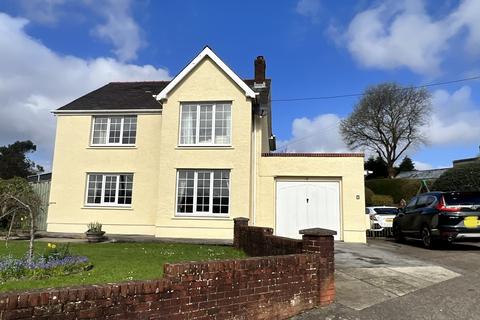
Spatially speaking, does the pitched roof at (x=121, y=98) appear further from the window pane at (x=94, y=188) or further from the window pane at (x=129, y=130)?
the window pane at (x=94, y=188)

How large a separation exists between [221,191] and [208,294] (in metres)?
11.6

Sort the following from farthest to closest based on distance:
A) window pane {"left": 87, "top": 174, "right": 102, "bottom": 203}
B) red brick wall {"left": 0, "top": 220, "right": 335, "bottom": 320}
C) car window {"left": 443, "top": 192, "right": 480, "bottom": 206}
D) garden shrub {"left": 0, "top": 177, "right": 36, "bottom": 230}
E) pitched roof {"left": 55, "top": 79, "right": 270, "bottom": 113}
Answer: pitched roof {"left": 55, "top": 79, "right": 270, "bottom": 113}, window pane {"left": 87, "top": 174, "right": 102, "bottom": 203}, garden shrub {"left": 0, "top": 177, "right": 36, "bottom": 230}, car window {"left": 443, "top": 192, "right": 480, "bottom": 206}, red brick wall {"left": 0, "top": 220, "right": 335, "bottom": 320}

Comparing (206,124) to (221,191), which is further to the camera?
(206,124)

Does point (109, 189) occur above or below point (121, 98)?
below

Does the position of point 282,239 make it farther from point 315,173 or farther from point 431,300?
point 315,173

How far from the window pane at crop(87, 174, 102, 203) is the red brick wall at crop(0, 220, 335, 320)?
1338 centimetres

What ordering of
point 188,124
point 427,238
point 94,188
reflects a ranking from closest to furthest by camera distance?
1. point 427,238
2. point 188,124
3. point 94,188

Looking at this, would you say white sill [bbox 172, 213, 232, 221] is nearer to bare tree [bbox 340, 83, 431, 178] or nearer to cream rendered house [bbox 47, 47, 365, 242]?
cream rendered house [bbox 47, 47, 365, 242]

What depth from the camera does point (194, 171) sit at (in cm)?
1731

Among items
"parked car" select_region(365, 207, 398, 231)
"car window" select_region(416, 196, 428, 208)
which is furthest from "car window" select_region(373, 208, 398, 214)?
"car window" select_region(416, 196, 428, 208)

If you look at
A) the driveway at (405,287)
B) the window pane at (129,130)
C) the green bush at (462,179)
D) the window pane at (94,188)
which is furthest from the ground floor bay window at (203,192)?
the green bush at (462,179)

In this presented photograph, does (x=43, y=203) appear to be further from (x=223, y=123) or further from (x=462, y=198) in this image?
(x=462, y=198)

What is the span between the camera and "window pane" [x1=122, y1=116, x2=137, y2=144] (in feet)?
62.0

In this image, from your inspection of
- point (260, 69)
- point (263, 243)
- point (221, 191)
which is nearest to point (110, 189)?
point (221, 191)
